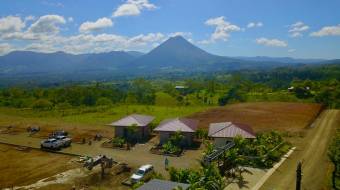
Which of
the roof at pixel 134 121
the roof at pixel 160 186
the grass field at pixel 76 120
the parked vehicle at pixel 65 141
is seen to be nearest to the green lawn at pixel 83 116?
the grass field at pixel 76 120

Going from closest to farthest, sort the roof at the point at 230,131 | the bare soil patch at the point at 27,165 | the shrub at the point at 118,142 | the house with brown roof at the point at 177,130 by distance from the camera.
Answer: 1. the bare soil patch at the point at 27,165
2. the roof at the point at 230,131
3. the house with brown roof at the point at 177,130
4. the shrub at the point at 118,142

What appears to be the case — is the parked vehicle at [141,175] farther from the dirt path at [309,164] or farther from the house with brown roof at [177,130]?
the house with brown roof at [177,130]

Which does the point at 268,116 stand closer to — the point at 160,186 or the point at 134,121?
the point at 134,121

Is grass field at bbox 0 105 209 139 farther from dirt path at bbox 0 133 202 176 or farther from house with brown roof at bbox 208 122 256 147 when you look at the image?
house with brown roof at bbox 208 122 256 147

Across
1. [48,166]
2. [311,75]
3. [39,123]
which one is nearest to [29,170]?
[48,166]

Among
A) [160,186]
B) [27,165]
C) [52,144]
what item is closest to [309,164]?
[160,186]

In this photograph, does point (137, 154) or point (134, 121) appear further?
point (134, 121)

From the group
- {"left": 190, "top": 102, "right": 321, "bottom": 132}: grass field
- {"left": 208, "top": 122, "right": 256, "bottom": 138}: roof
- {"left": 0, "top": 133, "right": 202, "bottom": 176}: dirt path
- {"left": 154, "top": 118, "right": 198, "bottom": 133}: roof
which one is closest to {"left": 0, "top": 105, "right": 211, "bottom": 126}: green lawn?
{"left": 190, "top": 102, "right": 321, "bottom": 132}: grass field
